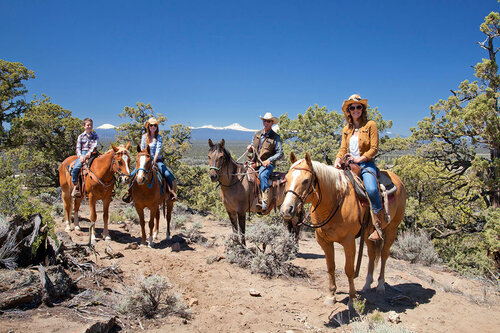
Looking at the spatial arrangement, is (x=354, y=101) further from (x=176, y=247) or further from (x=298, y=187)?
(x=176, y=247)

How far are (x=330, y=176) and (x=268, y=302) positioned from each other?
2317 mm

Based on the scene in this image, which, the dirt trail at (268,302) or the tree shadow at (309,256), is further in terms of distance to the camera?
the tree shadow at (309,256)

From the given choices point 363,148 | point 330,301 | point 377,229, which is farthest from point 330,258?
point 363,148

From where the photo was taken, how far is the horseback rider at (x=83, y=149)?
27.1 feet

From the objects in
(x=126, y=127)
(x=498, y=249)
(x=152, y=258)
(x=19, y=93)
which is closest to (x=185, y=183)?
(x=126, y=127)

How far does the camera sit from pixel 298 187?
3971mm

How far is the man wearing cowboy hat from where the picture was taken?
7547 mm

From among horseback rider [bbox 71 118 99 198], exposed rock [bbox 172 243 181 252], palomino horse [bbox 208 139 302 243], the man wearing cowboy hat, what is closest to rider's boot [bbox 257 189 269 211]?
the man wearing cowboy hat

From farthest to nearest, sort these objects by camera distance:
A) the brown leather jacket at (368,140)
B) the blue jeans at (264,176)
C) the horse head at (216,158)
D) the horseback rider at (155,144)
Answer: the horseback rider at (155,144), the blue jeans at (264,176), the horse head at (216,158), the brown leather jacket at (368,140)

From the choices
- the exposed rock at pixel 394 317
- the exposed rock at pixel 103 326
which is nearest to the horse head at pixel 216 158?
the exposed rock at pixel 103 326

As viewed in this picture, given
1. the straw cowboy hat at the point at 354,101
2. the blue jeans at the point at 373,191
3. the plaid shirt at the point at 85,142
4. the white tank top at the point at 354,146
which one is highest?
the straw cowboy hat at the point at 354,101

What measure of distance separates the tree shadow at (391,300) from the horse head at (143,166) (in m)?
4.93

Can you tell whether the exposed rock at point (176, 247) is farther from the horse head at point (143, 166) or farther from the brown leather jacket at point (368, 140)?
the brown leather jacket at point (368, 140)

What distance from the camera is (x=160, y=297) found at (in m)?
4.61
